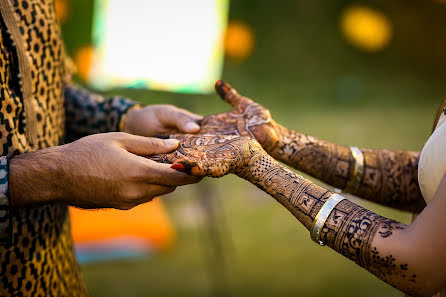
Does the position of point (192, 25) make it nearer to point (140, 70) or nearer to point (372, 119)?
point (140, 70)

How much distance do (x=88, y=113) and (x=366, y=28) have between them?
15.5 ft

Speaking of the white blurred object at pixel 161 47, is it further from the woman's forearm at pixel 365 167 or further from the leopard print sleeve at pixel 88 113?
the woman's forearm at pixel 365 167

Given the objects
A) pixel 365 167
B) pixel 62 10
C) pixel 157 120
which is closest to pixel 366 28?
pixel 62 10

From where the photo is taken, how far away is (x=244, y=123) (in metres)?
1.27

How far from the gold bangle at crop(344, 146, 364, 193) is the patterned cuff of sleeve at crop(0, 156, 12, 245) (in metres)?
0.93

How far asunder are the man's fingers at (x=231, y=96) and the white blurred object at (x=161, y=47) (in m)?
1.51

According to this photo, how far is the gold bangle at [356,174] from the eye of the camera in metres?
1.26

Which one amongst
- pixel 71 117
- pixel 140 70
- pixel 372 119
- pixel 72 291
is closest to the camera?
pixel 72 291

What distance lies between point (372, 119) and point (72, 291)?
4427mm

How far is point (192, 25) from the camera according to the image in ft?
9.78

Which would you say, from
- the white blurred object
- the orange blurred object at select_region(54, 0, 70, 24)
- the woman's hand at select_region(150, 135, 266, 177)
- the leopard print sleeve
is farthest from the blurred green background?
the woman's hand at select_region(150, 135, 266, 177)

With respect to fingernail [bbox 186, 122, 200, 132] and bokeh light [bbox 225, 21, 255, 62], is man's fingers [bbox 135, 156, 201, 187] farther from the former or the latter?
bokeh light [bbox 225, 21, 255, 62]

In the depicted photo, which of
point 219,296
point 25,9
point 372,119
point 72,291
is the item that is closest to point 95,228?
point 219,296

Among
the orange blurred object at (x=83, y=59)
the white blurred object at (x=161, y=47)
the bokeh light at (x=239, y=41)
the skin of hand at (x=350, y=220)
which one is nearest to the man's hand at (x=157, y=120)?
the skin of hand at (x=350, y=220)
